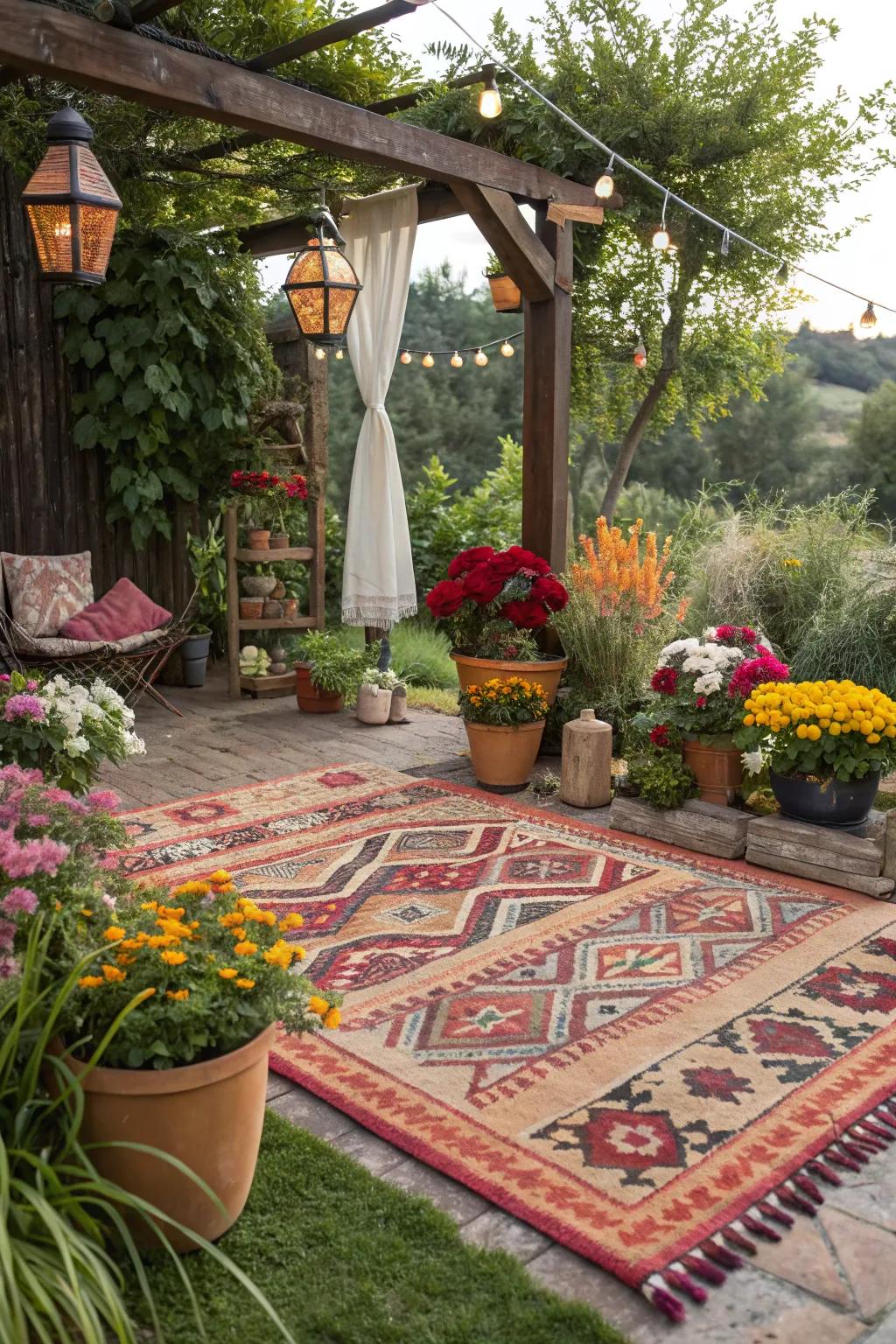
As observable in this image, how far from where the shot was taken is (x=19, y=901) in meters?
1.90

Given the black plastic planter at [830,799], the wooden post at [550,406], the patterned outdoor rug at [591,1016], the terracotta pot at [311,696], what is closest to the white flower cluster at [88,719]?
the patterned outdoor rug at [591,1016]

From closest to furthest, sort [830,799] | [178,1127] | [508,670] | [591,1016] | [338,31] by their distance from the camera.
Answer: [178,1127]
[591,1016]
[830,799]
[338,31]
[508,670]

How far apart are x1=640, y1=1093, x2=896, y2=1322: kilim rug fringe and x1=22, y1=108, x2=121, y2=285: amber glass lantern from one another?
12.1 ft

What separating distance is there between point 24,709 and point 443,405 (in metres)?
14.4

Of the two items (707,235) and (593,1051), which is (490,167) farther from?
(593,1051)

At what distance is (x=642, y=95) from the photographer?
20.7 ft

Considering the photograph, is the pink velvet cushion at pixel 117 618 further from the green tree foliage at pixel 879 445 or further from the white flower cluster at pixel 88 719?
the green tree foliage at pixel 879 445

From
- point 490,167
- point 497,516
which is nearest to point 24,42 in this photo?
point 490,167

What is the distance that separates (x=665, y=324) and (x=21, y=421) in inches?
170

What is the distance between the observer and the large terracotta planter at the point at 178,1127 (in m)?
1.82

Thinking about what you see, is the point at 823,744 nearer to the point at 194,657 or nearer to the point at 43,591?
the point at 43,591

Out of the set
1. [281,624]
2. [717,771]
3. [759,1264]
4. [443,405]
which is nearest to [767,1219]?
[759,1264]

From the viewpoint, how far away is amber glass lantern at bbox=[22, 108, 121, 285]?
391 cm

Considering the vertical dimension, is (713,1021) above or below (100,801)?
Answer: below
